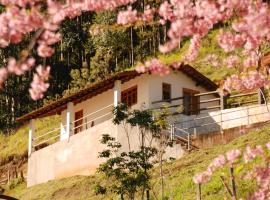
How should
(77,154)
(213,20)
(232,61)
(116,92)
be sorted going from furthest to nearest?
(77,154)
(116,92)
(232,61)
(213,20)

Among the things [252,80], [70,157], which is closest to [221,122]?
[70,157]

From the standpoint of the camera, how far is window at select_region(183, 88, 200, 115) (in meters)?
31.1

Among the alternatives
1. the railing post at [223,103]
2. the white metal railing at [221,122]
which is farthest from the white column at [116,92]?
the railing post at [223,103]

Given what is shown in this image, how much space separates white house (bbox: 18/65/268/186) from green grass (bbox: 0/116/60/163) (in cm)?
Result: 1164

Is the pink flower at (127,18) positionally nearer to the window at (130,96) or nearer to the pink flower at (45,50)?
the pink flower at (45,50)

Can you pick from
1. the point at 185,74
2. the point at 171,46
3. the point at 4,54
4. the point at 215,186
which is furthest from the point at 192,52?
the point at 4,54

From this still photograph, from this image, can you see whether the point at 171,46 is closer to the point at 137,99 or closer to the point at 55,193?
the point at 55,193

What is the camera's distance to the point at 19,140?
164ft

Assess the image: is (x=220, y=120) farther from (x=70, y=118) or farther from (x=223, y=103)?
(x=70, y=118)

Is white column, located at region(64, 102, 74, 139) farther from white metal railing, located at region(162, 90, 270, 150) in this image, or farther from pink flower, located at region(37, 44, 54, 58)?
pink flower, located at region(37, 44, 54, 58)

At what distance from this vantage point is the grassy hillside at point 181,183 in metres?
17.5

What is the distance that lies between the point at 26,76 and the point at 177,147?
37.2 m

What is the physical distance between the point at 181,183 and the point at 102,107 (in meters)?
14.0

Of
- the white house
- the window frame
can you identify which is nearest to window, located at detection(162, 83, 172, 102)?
the white house
